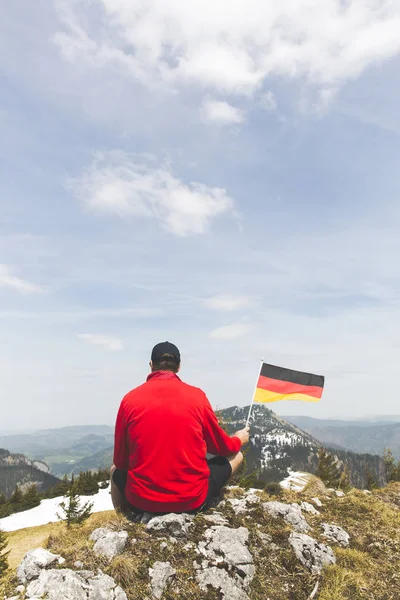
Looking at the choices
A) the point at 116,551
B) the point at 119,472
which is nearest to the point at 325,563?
the point at 116,551

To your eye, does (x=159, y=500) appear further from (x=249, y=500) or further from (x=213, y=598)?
(x=249, y=500)

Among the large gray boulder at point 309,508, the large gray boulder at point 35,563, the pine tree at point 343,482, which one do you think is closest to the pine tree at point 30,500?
the pine tree at point 343,482

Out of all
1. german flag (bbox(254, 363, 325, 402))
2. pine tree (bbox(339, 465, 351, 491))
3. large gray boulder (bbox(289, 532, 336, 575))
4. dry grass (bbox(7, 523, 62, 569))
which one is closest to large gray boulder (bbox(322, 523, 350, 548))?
large gray boulder (bbox(289, 532, 336, 575))

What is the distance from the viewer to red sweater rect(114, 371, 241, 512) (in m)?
5.59

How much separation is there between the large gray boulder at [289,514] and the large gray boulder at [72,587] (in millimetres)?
4088

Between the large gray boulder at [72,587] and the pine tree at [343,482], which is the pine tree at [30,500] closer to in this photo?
the pine tree at [343,482]

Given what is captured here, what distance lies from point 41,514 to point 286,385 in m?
86.9

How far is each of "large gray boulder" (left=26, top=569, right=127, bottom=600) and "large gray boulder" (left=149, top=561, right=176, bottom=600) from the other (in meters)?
0.44

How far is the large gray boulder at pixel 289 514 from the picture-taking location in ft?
23.2

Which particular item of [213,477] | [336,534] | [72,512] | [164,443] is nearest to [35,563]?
[164,443]

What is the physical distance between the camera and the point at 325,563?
574 cm

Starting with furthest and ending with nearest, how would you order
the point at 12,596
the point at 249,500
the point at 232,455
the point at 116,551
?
the point at 249,500, the point at 232,455, the point at 116,551, the point at 12,596

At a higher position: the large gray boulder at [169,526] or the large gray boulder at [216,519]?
the large gray boulder at [169,526]

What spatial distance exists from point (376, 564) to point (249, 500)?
9.10 feet
